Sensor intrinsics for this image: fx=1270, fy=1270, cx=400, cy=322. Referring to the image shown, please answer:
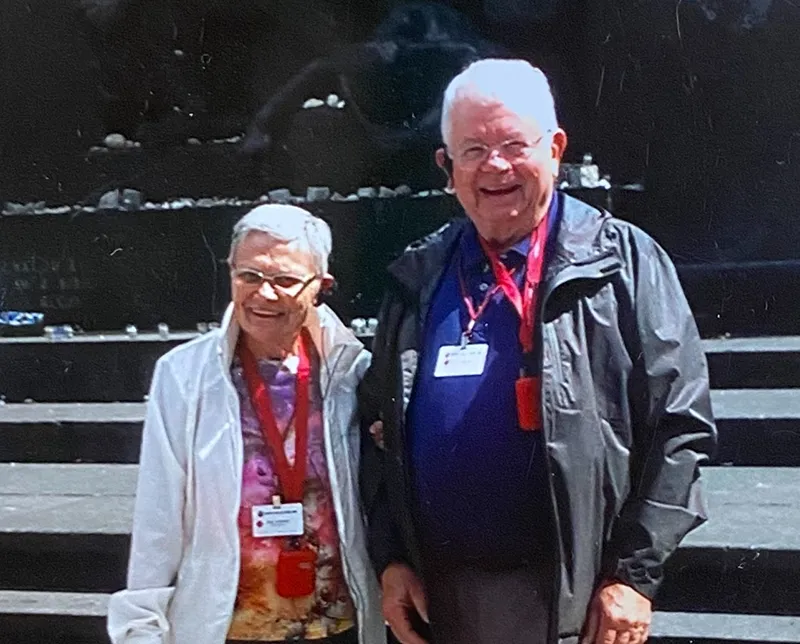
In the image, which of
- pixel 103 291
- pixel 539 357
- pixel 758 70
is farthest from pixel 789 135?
pixel 539 357

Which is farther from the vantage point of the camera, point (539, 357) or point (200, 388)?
point (200, 388)

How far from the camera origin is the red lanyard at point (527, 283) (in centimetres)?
249

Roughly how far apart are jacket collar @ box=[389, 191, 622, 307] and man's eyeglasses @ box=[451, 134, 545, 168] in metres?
0.17

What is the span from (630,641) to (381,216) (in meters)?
3.82

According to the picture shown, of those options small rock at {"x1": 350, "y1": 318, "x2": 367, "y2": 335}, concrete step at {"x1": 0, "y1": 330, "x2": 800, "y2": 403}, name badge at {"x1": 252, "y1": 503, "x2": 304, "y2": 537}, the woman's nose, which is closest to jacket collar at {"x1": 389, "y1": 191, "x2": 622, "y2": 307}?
the woman's nose

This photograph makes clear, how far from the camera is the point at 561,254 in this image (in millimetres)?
2498

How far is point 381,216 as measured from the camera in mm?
6078

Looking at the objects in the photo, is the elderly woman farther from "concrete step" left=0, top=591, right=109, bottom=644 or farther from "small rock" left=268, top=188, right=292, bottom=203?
"small rock" left=268, top=188, right=292, bottom=203

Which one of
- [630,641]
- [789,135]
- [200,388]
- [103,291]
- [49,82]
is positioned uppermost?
[49,82]

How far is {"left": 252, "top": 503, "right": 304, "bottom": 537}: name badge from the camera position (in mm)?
2604

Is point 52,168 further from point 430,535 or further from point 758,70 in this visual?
point 430,535

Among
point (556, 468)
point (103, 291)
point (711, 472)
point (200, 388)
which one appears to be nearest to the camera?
point (556, 468)

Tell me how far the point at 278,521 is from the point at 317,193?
12.7 feet

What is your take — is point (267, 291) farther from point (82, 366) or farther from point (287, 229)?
point (82, 366)
